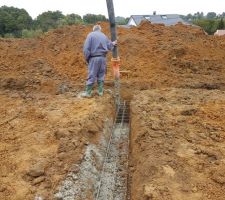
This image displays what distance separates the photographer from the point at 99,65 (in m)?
8.30

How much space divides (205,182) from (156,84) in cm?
502

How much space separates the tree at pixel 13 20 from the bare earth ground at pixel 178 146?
21472mm

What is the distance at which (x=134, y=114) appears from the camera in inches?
296

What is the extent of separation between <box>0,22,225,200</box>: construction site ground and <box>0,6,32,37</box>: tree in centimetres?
1523

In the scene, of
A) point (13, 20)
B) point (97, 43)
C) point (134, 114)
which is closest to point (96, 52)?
point (97, 43)

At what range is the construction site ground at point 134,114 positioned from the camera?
521 centimetres

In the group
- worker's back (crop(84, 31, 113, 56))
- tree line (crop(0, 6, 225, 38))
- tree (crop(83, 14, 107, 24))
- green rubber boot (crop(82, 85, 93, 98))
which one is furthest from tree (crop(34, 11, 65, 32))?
worker's back (crop(84, 31, 113, 56))

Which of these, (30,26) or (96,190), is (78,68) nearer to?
(96,190)

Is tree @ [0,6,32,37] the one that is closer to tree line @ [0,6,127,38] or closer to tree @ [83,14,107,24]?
tree line @ [0,6,127,38]

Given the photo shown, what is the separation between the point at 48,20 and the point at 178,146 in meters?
29.6

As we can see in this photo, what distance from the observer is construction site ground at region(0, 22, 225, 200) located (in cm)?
521

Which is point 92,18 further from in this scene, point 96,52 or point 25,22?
point 96,52

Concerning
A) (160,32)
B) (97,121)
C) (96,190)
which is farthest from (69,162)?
(160,32)

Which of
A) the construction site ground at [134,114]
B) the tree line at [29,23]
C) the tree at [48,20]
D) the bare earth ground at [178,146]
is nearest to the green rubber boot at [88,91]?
the construction site ground at [134,114]
